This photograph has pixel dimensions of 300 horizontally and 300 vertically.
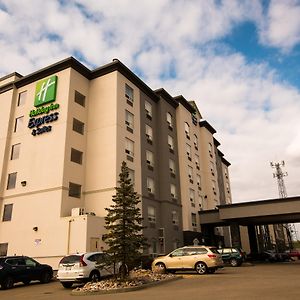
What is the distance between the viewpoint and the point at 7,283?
59.7ft

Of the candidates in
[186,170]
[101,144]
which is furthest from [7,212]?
[186,170]

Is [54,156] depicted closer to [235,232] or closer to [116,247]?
[116,247]

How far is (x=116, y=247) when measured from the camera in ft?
52.2

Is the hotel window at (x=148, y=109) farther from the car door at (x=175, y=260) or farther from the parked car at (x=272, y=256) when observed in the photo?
the parked car at (x=272, y=256)

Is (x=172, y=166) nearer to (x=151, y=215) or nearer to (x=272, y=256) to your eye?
(x=151, y=215)

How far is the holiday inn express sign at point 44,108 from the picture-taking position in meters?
30.7

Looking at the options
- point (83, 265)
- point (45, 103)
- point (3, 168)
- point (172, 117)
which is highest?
point (172, 117)

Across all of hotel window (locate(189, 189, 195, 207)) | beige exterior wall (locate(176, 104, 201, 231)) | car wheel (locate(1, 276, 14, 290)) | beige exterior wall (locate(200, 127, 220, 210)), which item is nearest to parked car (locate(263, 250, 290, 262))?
beige exterior wall (locate(200, 127, 220, 210))

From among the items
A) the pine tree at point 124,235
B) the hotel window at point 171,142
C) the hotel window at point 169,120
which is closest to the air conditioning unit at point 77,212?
the pine tree at point 124,235

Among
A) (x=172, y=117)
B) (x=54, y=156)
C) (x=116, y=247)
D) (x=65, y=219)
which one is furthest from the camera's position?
(x=172, y=117)

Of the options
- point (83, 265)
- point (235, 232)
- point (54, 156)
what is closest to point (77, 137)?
point (54, 156)

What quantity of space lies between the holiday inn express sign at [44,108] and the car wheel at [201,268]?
17.4 meters

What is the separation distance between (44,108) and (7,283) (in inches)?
681

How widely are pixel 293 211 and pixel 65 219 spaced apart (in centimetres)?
2235
